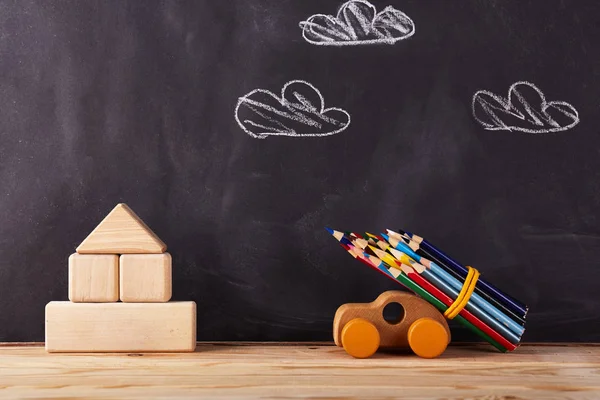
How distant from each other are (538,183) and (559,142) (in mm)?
81

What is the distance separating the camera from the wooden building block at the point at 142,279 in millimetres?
1109

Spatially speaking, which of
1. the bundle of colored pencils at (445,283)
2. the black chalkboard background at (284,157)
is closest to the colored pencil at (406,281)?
the bundle of colored pencils at (445,283)

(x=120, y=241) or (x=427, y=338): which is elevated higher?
(x=120, y=241)

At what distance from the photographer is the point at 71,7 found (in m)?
1.24

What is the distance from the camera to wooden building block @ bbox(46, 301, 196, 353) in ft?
3.62

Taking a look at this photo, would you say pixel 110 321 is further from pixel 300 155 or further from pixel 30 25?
pixel 30 25

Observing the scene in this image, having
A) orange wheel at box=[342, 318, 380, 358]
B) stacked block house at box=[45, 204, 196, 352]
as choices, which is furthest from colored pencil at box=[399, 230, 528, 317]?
stacked block house at box=[45, 204, 196, 352]

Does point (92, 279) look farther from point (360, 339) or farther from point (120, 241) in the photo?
point (360, 339)

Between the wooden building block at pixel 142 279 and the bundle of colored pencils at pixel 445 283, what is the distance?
28 centimetres

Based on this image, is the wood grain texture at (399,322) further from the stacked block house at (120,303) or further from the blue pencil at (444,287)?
the stacked block house at (120,303)

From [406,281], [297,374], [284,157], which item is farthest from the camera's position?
[284,157]

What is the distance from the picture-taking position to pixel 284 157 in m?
1.24

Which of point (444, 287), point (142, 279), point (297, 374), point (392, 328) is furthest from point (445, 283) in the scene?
point (142, 279)

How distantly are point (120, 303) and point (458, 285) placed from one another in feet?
1.72
